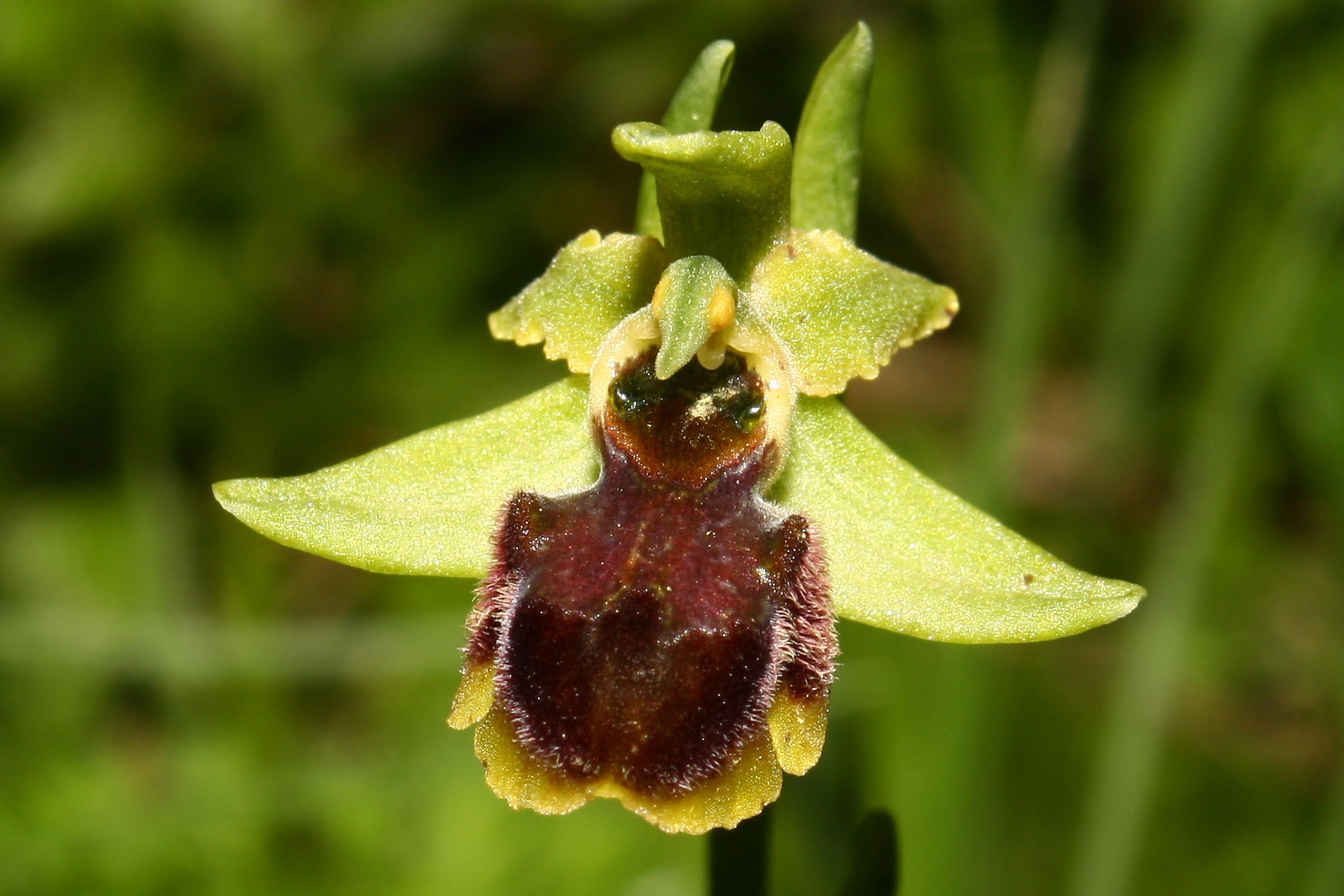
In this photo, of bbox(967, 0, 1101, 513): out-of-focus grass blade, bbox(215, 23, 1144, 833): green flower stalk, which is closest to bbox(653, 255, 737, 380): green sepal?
bbox(215, 23, 1144, 833): green flower stalk

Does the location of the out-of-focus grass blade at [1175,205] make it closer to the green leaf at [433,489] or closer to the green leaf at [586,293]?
the green leaf at [586,293]

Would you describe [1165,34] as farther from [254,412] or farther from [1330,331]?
[254,412]

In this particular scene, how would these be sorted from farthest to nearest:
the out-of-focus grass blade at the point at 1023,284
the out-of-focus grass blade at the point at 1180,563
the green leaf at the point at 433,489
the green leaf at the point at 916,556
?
the out-of-focus grass blade at the point at 1023,284
the out-of-focus grass blade at the point at 1180,563
the green leaf at the point at 433,489
the green leaf at the point at 916,556

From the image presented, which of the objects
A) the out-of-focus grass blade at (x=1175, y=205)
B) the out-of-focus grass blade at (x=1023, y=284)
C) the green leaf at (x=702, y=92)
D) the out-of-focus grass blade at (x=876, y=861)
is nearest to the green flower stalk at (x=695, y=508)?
the green leaf at (x=702, y=92)

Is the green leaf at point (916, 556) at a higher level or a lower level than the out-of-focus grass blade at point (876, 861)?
higher

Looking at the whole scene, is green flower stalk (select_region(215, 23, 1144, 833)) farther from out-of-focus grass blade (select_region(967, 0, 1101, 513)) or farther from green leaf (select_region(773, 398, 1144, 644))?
out-of-focus grass blade (select_region(967, 0, 1101, 513))

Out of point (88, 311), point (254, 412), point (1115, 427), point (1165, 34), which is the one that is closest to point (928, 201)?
point (1165, 34)

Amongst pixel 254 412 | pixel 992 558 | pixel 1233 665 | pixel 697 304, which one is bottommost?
pixel 1233 665
